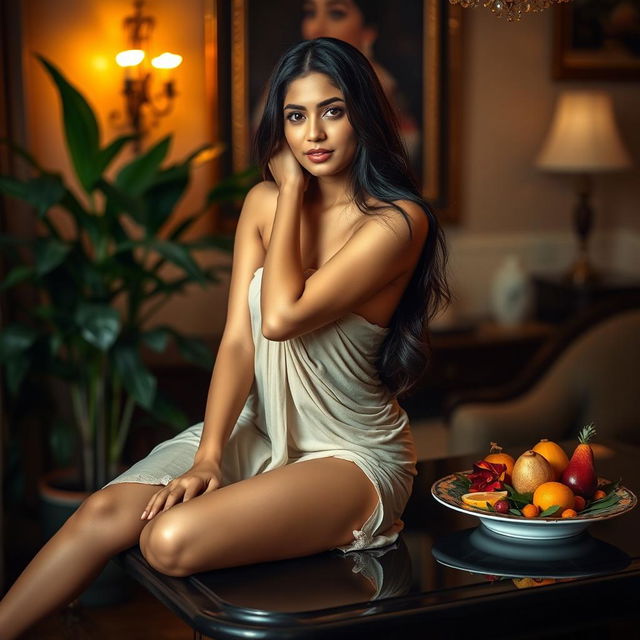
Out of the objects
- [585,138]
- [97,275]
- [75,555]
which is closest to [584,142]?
[585,138]

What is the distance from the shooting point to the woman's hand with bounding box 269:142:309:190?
7.50ft

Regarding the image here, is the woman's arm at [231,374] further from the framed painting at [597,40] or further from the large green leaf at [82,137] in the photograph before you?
the framed painting at [597,40]

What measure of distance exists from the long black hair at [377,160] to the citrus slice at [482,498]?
307 millimetres

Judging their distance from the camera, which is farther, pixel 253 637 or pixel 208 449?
pixel 208 449

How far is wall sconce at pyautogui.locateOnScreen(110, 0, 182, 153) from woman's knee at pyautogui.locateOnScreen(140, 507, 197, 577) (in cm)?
273

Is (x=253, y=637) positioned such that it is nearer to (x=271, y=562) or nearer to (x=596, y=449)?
(x=271, y=562)

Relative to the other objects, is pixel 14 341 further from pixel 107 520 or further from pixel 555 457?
pixel 555 457

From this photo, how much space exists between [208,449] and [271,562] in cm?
30

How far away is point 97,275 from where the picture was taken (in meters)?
3.71

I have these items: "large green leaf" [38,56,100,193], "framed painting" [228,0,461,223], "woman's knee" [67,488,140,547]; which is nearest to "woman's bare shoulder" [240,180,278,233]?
"woman's knee" [67,488,140,547]

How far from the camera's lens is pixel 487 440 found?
12.7 ft

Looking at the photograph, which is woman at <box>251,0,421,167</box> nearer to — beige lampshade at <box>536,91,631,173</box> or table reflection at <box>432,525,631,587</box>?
beige lampshade at <box>536,91,631,173</box>

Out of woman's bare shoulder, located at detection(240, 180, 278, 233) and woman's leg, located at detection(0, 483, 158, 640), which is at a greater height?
woman's bare shoulder, located at detection(240, 180, 278, 233)

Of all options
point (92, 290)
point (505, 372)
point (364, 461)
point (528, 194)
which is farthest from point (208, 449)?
point (528, 194)
